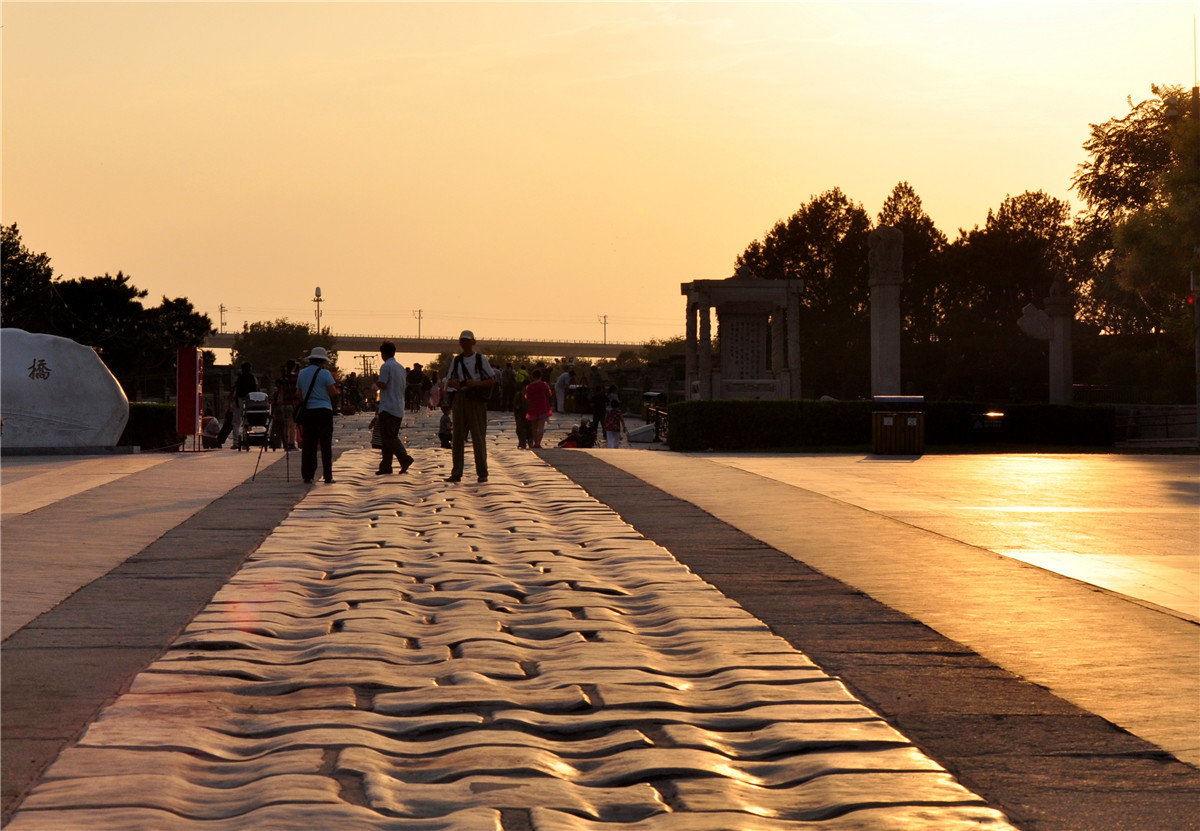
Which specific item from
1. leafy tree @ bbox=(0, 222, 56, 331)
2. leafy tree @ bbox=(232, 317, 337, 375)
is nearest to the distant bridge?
leafy tree @ bbox=(232, 317, 337, 375)

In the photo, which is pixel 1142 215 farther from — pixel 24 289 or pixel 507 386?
pixel 24 289

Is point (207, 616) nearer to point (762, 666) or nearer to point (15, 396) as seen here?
point (762, 666)

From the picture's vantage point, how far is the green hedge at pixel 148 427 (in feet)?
96.2

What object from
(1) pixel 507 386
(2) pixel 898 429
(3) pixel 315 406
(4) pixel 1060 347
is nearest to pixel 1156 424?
(4) pixel 1060 347

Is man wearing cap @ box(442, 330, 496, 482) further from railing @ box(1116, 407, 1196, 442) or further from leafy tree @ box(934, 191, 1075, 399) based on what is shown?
leafy tree @ box(934, 191, 1075, 399)

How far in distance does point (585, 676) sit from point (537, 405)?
2072 cm

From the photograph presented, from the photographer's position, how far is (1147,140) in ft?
159

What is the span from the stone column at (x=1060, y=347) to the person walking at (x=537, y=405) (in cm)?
2158

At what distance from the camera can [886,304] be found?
32.6 m

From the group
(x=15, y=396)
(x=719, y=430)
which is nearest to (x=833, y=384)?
(x=719, y=430)

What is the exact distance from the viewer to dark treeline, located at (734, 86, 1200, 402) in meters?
49.8

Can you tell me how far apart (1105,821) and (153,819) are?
2.81m

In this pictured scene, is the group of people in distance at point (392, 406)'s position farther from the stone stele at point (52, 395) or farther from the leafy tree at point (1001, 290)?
the leafy tree at point (1001, 290)

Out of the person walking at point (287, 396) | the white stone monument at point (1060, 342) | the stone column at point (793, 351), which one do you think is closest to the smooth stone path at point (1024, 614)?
the person walking at point (287, 396)
